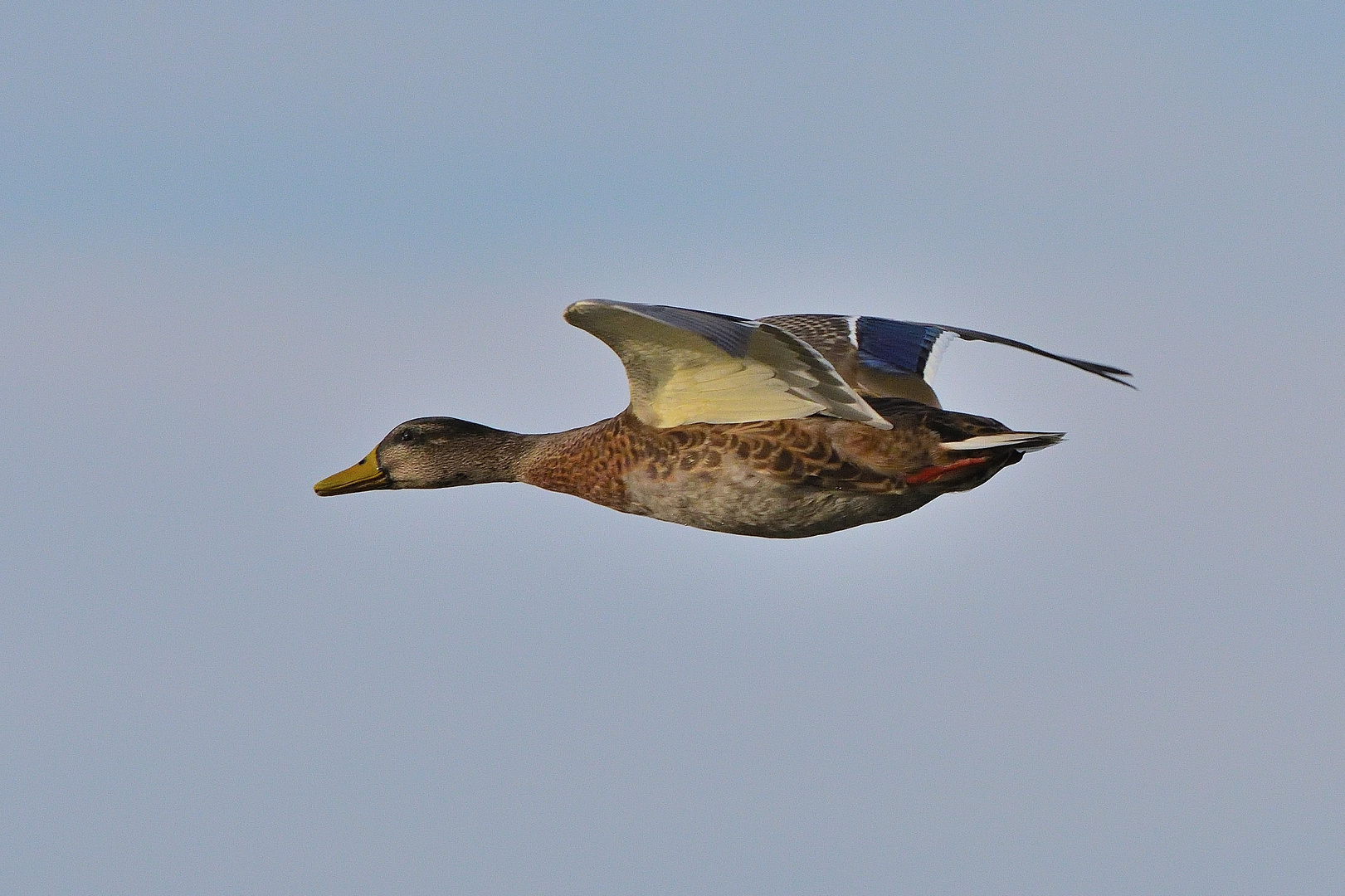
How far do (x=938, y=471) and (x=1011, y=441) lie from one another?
2.01 ft

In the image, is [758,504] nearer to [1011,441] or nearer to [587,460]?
[587,460]

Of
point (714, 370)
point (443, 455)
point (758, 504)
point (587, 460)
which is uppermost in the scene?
point (714, 370)

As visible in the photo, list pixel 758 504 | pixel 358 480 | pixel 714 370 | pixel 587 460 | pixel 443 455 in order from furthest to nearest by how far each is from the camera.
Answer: pixel 358 480 < pixel 443 455 < pixel 587 460 < pixel 758 504 < pixel 714 370

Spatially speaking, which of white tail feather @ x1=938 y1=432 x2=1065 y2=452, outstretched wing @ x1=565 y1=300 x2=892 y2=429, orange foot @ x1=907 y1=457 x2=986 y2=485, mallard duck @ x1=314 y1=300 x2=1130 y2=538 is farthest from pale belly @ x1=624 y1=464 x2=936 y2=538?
white tail feather @ x1=938 y1=432 x2=1065 y2=452

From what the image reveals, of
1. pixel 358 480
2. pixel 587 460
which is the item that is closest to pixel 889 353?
pixel 587 460

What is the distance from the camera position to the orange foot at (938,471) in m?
12.7

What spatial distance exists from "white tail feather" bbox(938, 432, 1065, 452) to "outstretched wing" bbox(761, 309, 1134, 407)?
1209 mm

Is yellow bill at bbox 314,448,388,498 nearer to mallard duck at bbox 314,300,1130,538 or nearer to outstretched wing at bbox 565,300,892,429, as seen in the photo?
mallard duck at bbox 314,300,1130,538

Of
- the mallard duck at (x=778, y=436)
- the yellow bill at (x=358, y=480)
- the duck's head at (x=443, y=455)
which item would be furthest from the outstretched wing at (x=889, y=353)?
the yellow bill at (x=358, y=480)

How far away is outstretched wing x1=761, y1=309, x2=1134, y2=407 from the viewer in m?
14.0

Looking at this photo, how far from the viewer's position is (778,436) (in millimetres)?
12984

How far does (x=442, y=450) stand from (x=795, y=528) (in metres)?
3.16

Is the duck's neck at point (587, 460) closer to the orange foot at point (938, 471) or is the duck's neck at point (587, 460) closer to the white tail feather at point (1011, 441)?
the orange foot at point (938, 471)

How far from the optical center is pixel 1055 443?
12258 mm
